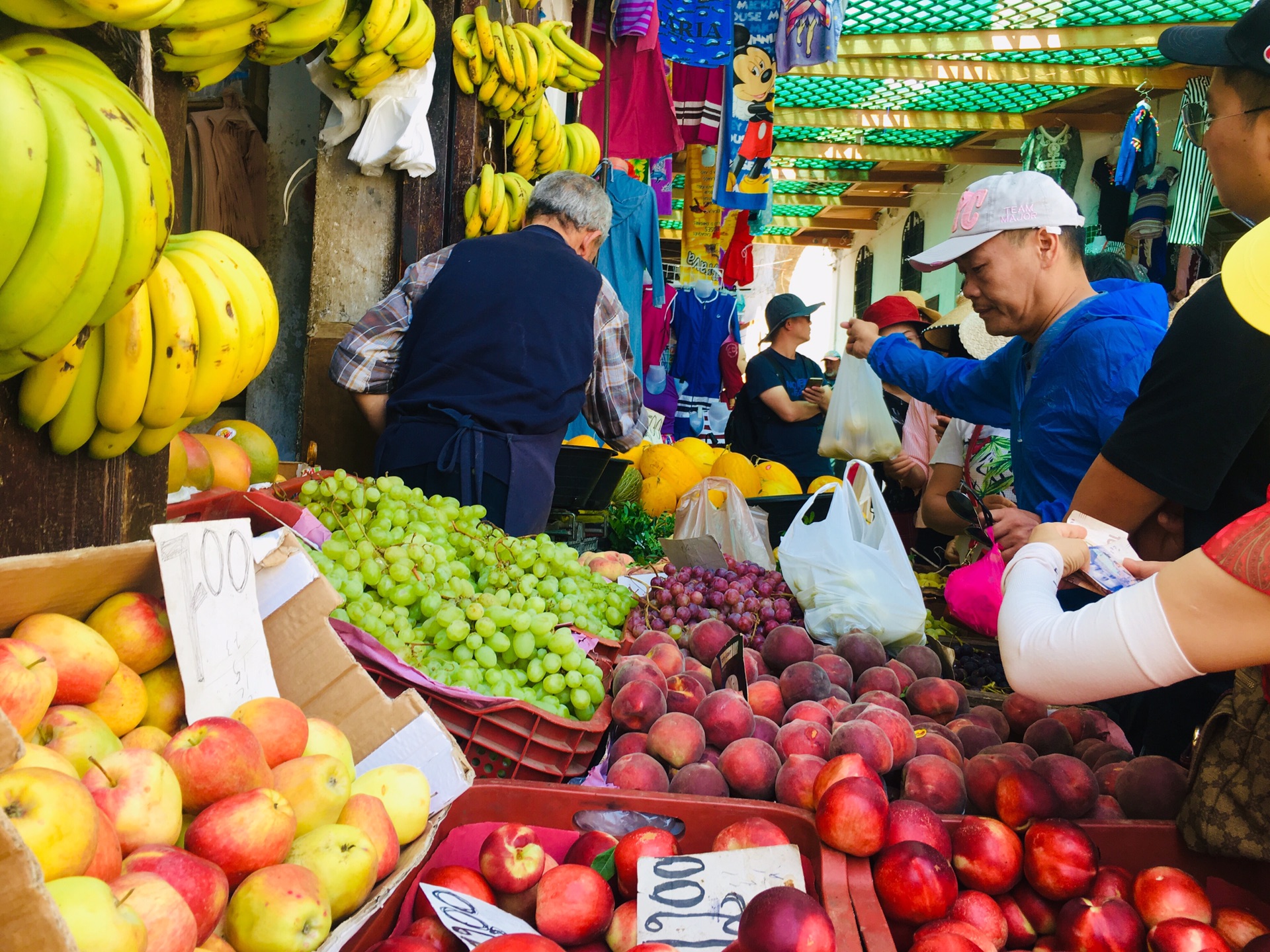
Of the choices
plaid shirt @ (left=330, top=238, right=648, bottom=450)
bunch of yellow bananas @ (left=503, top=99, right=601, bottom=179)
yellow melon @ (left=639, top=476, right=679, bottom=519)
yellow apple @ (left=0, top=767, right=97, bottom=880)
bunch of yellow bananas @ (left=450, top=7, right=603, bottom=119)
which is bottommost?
yellow melon @ (left=639, top=476, right=679, bottom=519)

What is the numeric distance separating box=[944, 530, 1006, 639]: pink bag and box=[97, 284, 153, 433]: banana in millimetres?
1929

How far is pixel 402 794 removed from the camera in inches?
45.8

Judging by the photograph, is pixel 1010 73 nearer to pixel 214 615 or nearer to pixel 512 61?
pixel 512 61

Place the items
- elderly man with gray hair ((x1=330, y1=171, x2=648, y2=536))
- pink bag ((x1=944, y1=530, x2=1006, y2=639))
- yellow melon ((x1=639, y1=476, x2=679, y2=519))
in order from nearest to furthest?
pink bag ((x1=944, y1=530, x2=1006, y2=639)) → elderly man with gray hair ((x1=330, y1=171, x2=648, y2=536)) → yellow melon ((x1=639, y1=476, x2=679, y2=519))

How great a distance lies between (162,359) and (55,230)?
377mm

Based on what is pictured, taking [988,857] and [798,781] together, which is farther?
[798,781]

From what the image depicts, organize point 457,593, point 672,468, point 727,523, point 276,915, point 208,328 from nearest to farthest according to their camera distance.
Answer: point 276,915 < point 208,328 < point 457,593 < point 727,523 < point 672,468

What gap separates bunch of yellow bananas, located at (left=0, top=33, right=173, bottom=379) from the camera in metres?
0.92

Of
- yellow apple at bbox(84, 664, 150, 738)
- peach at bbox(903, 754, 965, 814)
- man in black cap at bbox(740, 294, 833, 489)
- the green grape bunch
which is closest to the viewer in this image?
yellow apple at bbox(84, 664, 150, 738)

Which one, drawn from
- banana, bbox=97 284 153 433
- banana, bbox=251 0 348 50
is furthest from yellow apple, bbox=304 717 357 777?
banana, bbox=251 0 348 50

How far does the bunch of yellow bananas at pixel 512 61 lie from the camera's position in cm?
366

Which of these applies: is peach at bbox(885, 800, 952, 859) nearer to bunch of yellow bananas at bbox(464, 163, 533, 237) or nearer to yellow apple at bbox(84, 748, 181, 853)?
yellow apple at bbox(84, 748, 181, 853)

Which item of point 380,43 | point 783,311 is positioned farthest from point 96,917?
point 783,311

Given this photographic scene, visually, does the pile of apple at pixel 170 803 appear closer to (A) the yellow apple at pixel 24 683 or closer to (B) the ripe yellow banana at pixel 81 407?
(A) the yellow apple at pixel 24 683
